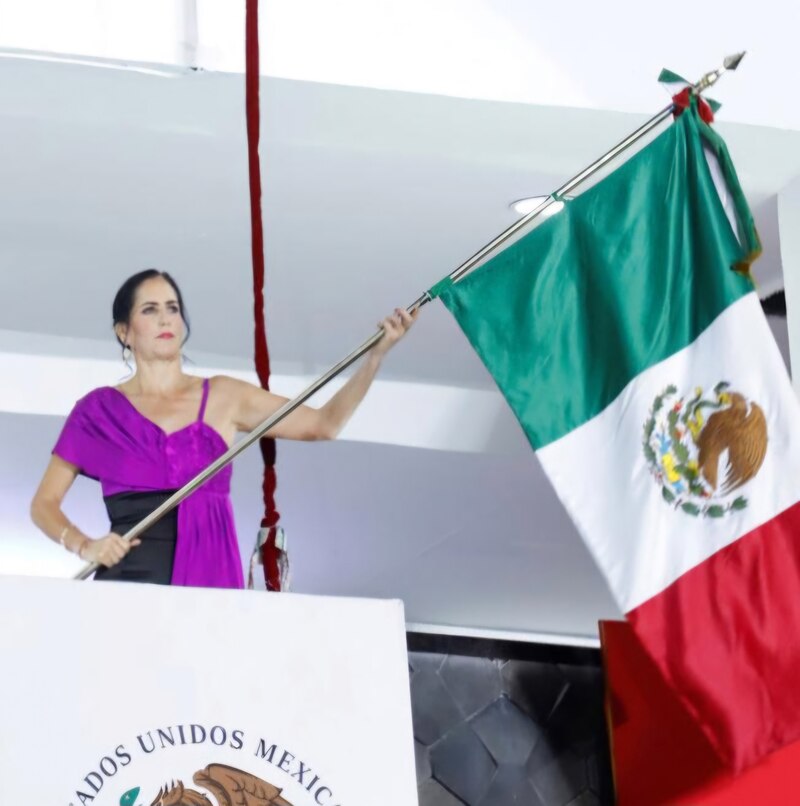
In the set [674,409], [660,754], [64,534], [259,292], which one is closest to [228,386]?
[259,292]

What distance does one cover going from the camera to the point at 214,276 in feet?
11.2

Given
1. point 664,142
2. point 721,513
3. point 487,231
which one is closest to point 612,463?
point 721,513

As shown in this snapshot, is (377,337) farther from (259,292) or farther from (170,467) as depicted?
(170,467)

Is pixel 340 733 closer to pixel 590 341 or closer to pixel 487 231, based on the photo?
pixel 590 341

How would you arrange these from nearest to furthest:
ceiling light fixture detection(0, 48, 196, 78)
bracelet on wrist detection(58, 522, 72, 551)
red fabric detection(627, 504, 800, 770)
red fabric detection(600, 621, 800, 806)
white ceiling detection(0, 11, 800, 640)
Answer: red fabric detection(627, 504, 800, 770) < bracelet on wrist detection(58, 522, 72, 551) < red fabric detection(600, 621, 800, 806) < ceiling light fixture detection(0, 48, 196, 78) < white ceiling detection(0, 11, 800, 640)

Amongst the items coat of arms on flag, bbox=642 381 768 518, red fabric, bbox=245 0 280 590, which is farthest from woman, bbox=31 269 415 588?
coat of arms on flag, bbox=642 381 768 518

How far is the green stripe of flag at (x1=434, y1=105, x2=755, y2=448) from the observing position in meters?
2.16

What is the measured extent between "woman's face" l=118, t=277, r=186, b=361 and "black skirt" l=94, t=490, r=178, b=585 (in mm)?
260

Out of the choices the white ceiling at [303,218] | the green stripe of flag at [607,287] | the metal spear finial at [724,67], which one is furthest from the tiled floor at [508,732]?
the metal spear finial at [724,67]

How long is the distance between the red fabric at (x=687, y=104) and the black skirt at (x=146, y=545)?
0.93 metres

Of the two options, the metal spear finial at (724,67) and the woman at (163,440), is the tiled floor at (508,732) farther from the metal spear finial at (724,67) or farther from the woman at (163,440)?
the metal spear finial at (724,67)

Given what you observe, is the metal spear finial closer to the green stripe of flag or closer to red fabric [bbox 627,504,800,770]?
the green stripe of flag

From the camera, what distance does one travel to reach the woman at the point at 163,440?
2.43 m

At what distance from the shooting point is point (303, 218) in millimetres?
3230
